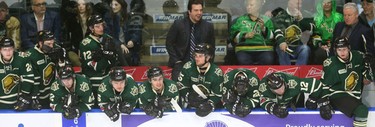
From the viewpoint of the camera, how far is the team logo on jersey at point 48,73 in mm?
6465

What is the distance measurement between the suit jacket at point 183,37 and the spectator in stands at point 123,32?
868 mm

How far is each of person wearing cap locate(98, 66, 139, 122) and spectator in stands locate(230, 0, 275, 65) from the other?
2.02 metres

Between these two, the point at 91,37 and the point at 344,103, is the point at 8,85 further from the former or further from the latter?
the point at 344,103

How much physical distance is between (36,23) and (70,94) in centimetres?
203

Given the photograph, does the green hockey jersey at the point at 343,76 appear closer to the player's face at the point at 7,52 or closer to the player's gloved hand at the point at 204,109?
the player's gloved hand at the point at 204,109

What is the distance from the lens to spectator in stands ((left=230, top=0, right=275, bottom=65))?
736cm

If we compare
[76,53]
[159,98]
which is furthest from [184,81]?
[76,53]

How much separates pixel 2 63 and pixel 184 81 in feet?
5.66

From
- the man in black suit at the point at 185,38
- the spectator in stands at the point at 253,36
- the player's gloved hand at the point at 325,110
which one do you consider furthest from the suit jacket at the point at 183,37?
the player's gloved hand at the point at 325,110

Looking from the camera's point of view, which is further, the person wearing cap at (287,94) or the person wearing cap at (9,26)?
the person wearing cap at (9,26)

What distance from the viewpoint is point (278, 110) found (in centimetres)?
529

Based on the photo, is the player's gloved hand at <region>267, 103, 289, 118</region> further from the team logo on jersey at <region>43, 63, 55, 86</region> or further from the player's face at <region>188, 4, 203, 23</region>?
the team logo on jersey at <region>43, 63, 55, 86</region>

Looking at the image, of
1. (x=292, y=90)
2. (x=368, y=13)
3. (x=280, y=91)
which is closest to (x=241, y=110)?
(x=280, y=91)

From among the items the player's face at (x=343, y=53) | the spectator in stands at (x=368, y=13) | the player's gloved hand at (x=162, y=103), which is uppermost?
the spectator in stands at (x=368, y=13)
